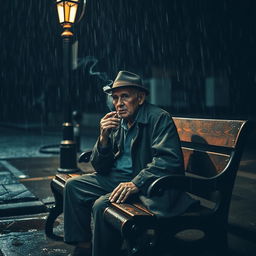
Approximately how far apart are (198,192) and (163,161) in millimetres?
414

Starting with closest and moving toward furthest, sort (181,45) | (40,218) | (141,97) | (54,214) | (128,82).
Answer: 1. (128,82)
2. (141,97)
3. (54,214)
4. (40,218)
5. (181,45)

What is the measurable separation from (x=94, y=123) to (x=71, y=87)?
→ 62.0ft

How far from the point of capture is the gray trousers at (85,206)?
2.62 meters

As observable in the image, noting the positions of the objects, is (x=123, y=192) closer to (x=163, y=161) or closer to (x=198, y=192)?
(x=163, y=161)

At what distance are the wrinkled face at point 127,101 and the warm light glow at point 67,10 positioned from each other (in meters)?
4.16

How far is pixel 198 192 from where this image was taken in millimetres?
2787

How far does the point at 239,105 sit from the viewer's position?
715 inches

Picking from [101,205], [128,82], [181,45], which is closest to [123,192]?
[101,205]

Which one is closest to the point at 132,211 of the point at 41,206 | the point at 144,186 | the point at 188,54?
the point at 144,186

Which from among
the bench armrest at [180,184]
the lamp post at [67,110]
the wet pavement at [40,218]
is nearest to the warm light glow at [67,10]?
the lamp post at [67,110]

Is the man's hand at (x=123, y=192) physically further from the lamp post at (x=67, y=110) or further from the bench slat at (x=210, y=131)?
the lamp post at (x=67, y=110)

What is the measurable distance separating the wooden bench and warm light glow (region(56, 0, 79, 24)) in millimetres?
4195

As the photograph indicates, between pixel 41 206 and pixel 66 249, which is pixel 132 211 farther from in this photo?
pixel 41 206

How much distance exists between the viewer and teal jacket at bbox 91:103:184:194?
2.62 meters
